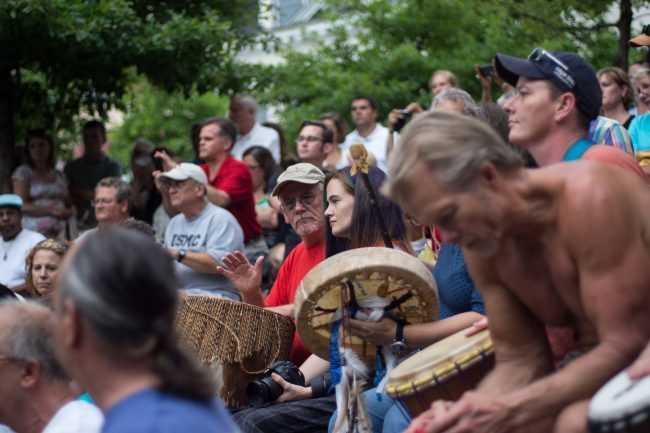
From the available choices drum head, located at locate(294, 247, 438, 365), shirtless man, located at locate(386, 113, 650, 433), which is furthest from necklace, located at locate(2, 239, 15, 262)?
shirtless man, located at locate(386, 113, 650, 433)

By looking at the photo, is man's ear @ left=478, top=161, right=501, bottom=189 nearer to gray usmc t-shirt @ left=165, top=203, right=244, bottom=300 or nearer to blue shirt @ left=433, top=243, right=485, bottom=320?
blue shirt @ left=433, top=243, right=485, bottom=320

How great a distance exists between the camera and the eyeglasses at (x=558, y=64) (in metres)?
4.09

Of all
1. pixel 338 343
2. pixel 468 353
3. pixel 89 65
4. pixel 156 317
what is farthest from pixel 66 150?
pixel 156 317

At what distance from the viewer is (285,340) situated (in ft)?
19.3

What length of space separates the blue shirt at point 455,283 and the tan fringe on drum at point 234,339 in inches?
47.4

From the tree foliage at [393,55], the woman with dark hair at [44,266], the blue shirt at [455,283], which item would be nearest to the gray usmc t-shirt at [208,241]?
the woman with dark hair at [44,266]

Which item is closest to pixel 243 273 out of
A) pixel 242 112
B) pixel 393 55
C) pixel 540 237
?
pixel 540 237

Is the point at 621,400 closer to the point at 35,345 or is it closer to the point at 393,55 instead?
the point at 35,345

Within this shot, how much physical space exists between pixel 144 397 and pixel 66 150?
13.9 m

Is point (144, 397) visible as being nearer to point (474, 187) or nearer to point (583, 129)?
point (474, 187)

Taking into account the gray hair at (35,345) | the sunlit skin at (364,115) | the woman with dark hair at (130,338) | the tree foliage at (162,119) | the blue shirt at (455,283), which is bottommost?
the tree foliage at (162,119)

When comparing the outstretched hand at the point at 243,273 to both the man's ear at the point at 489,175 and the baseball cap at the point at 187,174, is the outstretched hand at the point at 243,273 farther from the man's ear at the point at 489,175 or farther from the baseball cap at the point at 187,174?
the man's ear at the point at 489,175

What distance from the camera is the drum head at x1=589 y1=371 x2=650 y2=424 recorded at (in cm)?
289

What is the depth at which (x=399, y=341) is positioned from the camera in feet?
15.3
